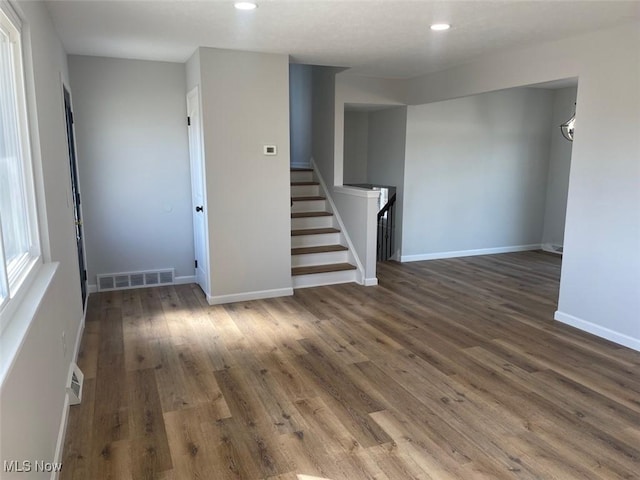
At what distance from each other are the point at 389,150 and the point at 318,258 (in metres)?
2.21

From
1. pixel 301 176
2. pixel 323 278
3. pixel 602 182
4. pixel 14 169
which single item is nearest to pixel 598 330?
pixel 602 182

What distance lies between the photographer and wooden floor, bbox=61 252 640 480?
225 centimetres

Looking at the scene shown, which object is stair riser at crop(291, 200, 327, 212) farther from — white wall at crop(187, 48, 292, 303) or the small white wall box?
the small white wall box

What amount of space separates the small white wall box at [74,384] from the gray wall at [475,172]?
15.1 ft

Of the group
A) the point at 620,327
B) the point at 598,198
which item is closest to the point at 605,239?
the point at 598,198

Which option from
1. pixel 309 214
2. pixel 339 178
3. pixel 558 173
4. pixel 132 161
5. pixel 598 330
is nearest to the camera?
pixel 598 330

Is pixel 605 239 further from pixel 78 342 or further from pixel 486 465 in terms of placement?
pixel 78 342

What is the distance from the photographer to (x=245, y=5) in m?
2.99

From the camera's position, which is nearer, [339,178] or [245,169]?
[245,169]

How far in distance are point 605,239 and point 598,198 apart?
0.34 m

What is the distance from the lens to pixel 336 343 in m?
3.70

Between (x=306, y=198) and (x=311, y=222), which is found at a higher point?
(x=306, y=198)

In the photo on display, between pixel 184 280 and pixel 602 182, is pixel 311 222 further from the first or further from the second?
pixel 602 182

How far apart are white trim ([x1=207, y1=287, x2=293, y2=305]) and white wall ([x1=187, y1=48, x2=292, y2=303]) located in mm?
10
